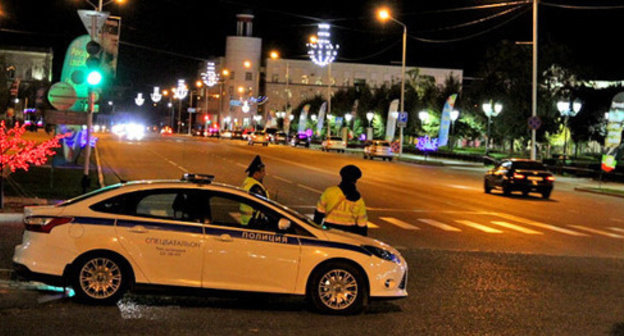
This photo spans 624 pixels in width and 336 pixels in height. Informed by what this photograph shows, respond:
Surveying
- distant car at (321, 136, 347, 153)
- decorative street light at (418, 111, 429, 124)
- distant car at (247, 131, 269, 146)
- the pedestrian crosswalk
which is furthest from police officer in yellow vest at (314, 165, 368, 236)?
distant car at (247, 131, 269, 146)

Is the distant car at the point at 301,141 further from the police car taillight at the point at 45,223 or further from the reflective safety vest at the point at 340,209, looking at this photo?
the police car taillight at the point at 45,223

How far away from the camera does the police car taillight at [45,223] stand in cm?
884

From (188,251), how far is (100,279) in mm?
1016

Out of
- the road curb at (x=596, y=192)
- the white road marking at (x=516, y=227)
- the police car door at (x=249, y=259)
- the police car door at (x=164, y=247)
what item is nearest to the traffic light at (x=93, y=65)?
the white road marking at (x=516, y=227)

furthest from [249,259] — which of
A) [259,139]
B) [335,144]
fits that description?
[259,139]

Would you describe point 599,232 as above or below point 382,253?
below

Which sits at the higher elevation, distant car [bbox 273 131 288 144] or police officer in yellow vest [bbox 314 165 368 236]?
distant car [bbox 273 131 288 144]

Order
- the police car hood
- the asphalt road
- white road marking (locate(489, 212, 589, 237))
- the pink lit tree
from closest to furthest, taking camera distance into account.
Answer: the asphalt road < the police car hood < the pink lit tree < white road marking (locate(489, 212, 589, 237))

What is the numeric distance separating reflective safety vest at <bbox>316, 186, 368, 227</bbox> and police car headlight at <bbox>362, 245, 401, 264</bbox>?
0.95 meters

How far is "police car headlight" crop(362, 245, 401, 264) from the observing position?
9211 mm

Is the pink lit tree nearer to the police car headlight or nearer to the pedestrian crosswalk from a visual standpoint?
the pedestrian crosswalk

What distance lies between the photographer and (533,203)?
2942 centimetres

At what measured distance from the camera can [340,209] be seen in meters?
10.2

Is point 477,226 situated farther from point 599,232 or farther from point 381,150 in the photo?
point 381,150
